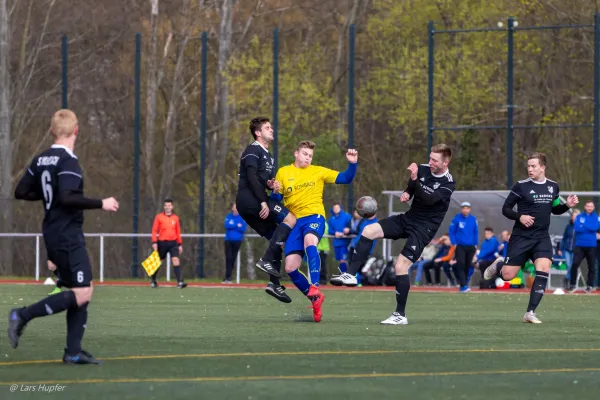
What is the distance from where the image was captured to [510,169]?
1265 inches

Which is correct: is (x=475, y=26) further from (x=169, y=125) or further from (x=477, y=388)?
(x=477, y=388)

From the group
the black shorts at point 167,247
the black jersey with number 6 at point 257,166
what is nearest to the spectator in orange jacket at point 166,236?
the black shorts at point 167,247

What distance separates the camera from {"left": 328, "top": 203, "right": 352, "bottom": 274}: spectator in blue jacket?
2977 cm

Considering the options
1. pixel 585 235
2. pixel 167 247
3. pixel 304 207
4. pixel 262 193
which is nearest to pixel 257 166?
pixel 262 193

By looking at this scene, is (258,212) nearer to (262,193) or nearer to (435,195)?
(262,193)

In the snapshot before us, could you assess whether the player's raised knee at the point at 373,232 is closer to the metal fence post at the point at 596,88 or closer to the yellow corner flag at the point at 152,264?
the yellow corner flag at the point at 152,264

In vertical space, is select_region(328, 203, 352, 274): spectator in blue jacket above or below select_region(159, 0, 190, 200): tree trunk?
below

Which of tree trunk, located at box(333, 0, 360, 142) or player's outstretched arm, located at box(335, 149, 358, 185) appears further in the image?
tree trunk, located at box(333, 0, 360, 142)

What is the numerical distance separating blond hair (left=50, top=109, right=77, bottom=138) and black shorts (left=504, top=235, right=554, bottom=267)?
704 centimetres

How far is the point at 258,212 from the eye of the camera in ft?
49.5

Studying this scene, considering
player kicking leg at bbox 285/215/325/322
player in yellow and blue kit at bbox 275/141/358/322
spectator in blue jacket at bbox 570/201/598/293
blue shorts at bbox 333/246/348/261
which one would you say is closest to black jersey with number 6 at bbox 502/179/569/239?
player in yellow and blue kit at bbox 275/141/358/322

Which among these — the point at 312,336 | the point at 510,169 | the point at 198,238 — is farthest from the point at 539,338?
the point at 198,238

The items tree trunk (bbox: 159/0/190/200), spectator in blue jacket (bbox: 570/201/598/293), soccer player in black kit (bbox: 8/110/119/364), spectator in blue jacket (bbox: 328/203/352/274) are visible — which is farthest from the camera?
tree trunk (bbox: 159/0/190/200)

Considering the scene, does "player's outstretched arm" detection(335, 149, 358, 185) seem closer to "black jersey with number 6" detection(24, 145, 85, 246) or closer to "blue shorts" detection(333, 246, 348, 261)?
"black jersey with number 6" detection(24, 145, 85, 246)
